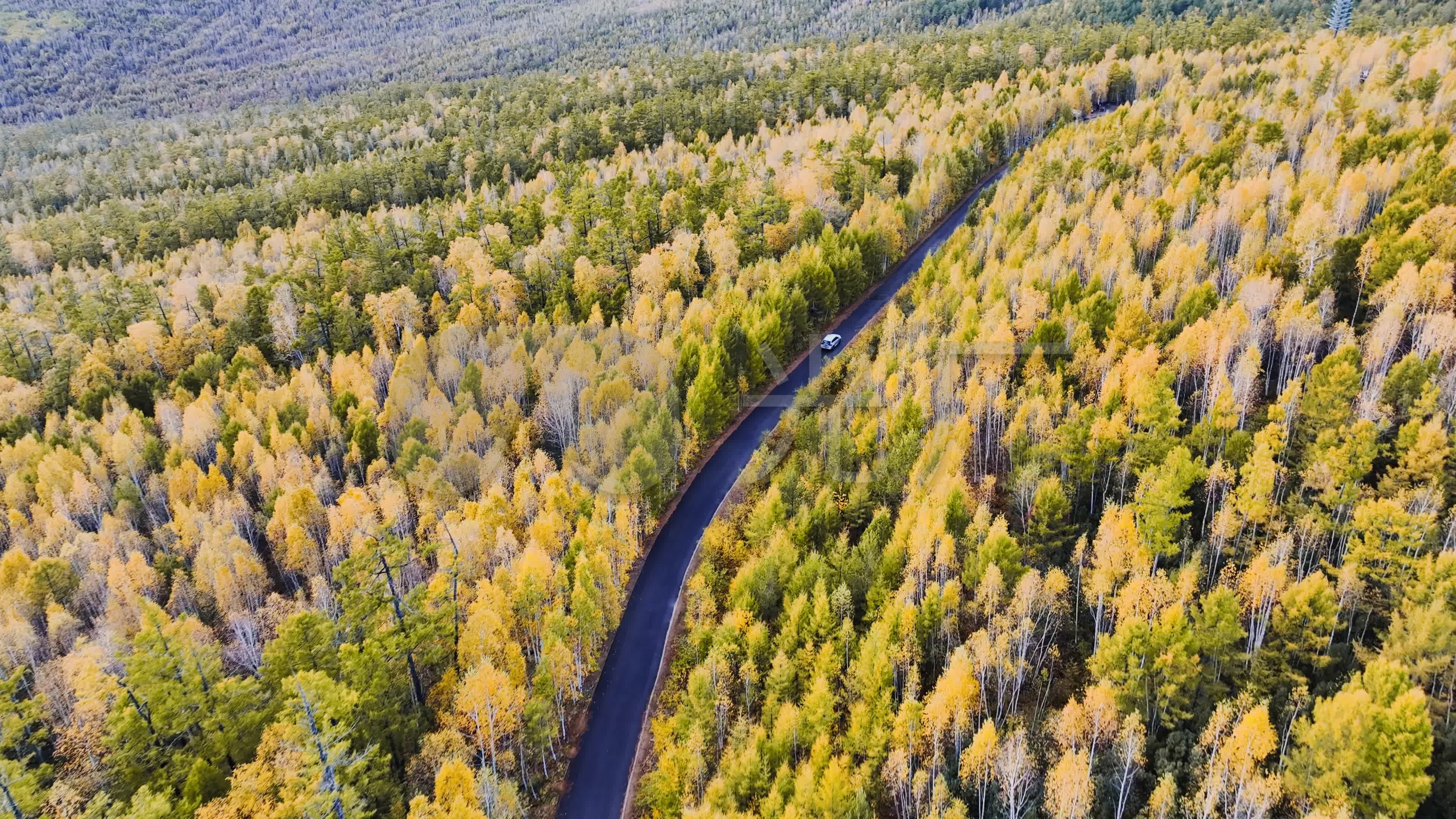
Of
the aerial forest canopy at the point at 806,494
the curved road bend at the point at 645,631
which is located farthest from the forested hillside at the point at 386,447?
the curved road bend at the point at 645,631

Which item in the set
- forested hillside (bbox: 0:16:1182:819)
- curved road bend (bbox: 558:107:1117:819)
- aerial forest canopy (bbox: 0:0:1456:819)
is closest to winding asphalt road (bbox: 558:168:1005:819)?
curved road bend (bbox: 558:107:1117:819)

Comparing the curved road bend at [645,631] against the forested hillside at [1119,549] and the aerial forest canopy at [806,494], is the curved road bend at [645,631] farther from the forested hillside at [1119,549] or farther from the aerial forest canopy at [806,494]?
the forested hillside at [1119,549]

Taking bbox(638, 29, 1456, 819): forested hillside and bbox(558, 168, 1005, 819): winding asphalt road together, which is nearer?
bbox(638, 29, 1456, 819): forested hillside

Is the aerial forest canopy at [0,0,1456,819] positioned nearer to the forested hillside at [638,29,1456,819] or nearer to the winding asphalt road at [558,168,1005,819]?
the forested hillside at [638,29,1456,819]

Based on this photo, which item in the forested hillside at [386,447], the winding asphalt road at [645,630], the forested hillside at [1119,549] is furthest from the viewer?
the winding asphalt road at [645,630]

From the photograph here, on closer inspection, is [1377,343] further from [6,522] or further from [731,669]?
[6,522]
